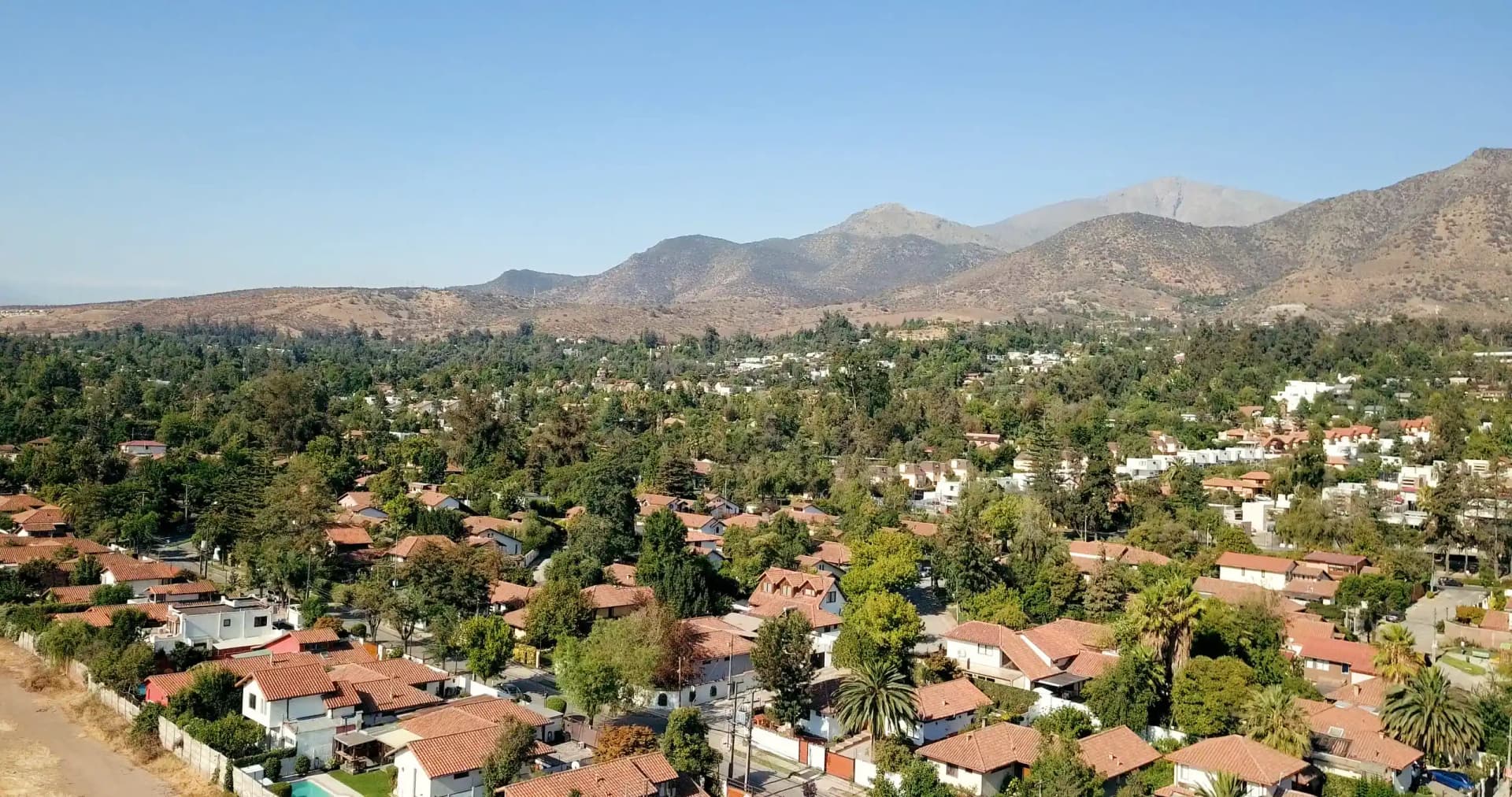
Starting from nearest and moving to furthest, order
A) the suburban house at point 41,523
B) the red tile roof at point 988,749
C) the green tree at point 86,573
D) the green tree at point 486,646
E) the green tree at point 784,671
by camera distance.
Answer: the red tile roof at point 988,749, the green tree at point 784,671, the green tree at point 486,646, the green tree at point 86,573, the suburban house at point 41,523

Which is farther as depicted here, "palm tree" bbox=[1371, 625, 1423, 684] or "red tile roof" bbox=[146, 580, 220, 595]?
"red tile roof" bbox=[146, 580, 220, 595]

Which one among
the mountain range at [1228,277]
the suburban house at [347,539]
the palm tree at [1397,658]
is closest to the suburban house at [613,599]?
the suburban house at [347,539]

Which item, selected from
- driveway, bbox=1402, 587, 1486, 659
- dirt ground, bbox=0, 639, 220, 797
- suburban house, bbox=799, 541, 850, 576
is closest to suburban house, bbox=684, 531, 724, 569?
suburban house, bbox=799, 541, 850, 576

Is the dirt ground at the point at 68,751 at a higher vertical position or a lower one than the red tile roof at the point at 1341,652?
higher

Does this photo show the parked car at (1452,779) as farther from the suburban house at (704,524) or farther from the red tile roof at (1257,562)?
the suburban house at (704,524)

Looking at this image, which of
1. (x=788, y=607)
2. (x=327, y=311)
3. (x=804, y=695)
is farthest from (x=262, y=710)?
(x=327, y=311)

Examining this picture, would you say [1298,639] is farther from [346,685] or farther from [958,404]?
[958,404]

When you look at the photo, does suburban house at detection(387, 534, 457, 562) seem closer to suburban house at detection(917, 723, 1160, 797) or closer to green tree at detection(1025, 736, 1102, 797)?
suburban house at detection(917, 723, 1160, 797)
